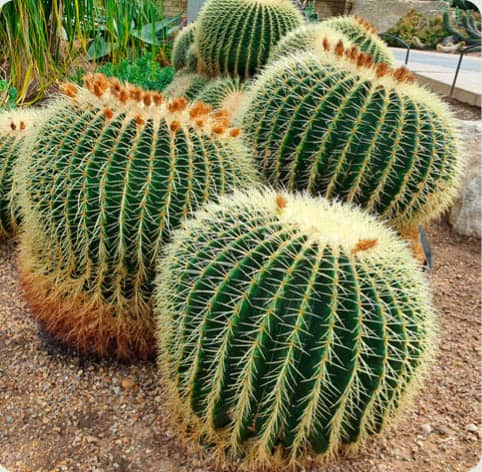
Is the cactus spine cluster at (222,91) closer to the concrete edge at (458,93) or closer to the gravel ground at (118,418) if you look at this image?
the gravel ground at (118,418)

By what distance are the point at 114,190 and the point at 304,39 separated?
170cm

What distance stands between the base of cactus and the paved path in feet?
13.6

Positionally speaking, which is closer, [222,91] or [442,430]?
[442,430]

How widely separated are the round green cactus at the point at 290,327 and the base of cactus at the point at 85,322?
15.5 inches

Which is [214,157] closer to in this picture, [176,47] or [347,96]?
[347,96]

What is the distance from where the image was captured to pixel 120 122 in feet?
6.24

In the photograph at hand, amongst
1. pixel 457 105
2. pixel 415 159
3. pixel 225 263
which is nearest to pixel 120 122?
pixel 225 263

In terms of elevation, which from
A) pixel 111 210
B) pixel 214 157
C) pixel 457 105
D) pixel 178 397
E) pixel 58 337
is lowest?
pixel 457 105

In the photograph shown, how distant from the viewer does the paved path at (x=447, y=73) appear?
5984mm

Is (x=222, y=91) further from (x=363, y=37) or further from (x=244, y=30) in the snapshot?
(x=363, y=37)

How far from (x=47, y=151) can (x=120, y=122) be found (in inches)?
12.1

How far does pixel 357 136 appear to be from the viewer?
2.18 meters

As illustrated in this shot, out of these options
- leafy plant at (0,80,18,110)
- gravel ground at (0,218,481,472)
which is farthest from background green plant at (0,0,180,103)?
gravel ground at (0,218,481,472)

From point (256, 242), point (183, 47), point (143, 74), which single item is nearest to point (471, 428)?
point (256, 242)
